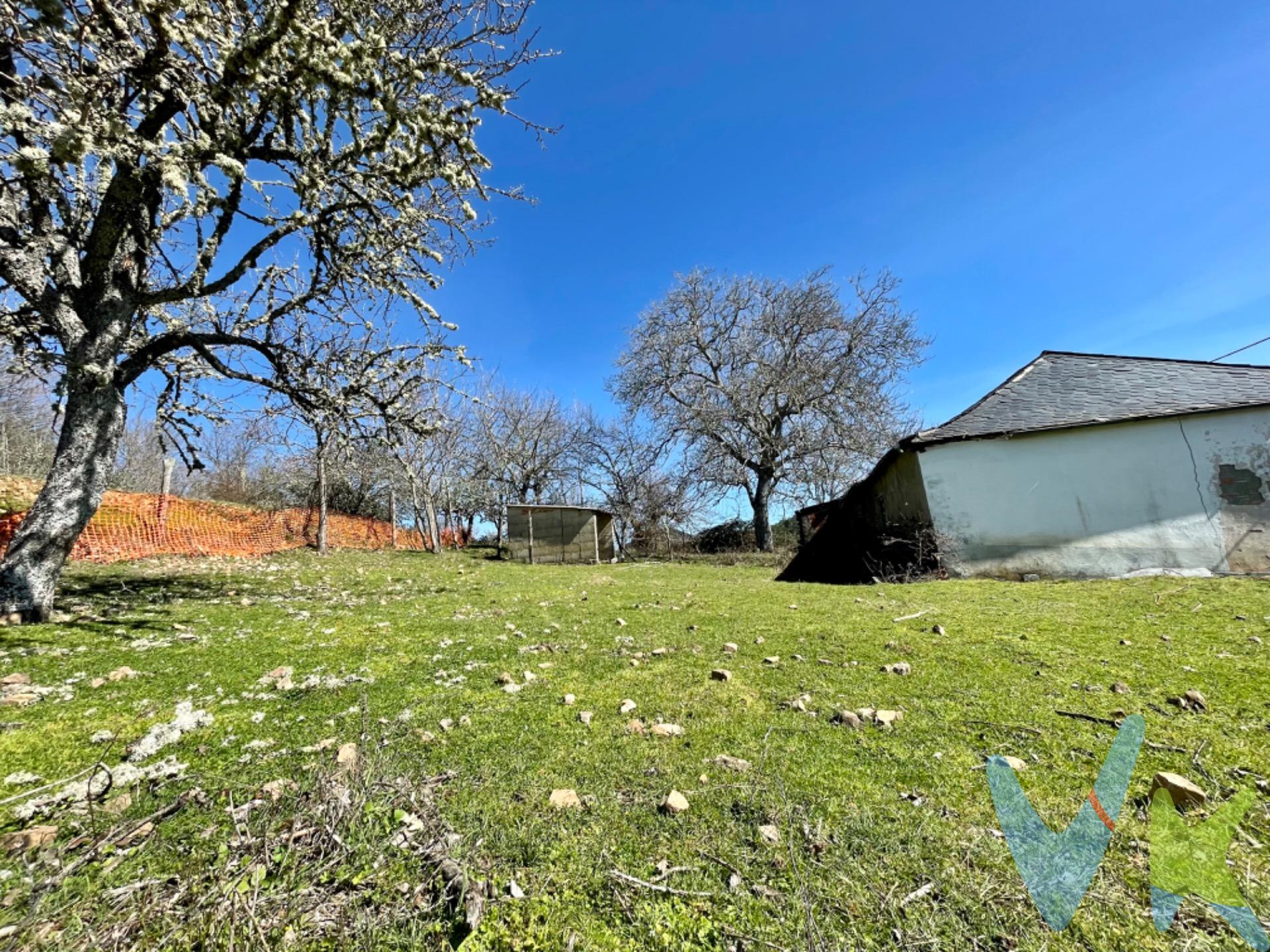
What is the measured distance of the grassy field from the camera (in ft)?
4.23

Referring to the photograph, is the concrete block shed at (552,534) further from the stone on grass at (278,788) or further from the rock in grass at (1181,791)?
the rock in grass at (1181,791)

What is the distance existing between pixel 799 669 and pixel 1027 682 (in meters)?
1.38

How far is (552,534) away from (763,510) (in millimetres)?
9033

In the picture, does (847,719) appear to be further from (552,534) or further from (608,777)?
(552,534)

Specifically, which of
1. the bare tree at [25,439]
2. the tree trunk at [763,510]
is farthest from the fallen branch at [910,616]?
the bare tree at [25,439]

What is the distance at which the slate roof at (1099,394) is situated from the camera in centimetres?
898

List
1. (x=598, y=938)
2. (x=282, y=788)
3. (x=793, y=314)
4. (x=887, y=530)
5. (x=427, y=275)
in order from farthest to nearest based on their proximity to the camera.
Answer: (x=793, y=314) < (x=887, y=530) < (x=427, y=275) < (x=282, y=788) < (x=598, y=938)

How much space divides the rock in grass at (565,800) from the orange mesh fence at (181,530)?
1172cm

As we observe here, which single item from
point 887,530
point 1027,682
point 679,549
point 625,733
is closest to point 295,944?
point 625,733

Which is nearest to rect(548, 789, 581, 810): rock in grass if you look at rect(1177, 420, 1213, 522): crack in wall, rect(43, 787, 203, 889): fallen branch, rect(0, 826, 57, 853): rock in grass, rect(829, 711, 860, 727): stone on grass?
rect(43, 787, 203, 889): fallen branch

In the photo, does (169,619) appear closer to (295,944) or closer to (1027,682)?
(295,944)

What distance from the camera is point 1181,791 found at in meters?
1.73

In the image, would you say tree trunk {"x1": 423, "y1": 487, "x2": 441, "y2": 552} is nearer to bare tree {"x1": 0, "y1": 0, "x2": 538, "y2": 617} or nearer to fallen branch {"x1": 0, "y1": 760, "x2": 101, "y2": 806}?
bare tree {"x1": 0, "y1": 0, "x2": 538, "y2": 617}

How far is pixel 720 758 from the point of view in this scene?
221cm
